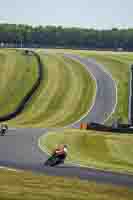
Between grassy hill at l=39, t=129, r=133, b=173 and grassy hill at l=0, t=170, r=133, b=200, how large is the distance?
6.16 meters

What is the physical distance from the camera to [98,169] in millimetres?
34625

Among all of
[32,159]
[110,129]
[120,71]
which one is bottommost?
[120,71]

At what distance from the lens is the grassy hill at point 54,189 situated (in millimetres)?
26531

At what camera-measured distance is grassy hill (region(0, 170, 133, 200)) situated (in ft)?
87.0

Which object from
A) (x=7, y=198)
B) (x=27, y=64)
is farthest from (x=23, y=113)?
(x=7, y=198)

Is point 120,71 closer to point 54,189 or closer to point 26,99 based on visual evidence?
point 26,99

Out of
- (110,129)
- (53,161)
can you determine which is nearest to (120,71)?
(110,129)

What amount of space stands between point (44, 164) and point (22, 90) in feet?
159

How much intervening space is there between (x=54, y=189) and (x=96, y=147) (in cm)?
Result: 1752

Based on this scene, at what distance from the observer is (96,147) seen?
45.2m

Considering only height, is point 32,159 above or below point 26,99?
above

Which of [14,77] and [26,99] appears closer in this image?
[26,99]

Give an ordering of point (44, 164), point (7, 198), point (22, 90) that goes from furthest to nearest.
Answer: point (22, 90) → point (44, 164) → point (7, 198)

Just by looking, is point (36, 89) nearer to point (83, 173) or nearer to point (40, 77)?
point (40, 77)
